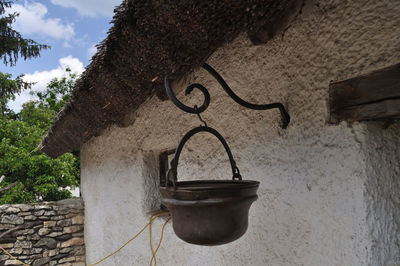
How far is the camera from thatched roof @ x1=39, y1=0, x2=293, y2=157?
100 cm

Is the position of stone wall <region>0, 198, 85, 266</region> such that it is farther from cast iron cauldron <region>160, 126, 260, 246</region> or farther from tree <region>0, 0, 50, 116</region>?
tree <region>0, 0, 50, 116</region>

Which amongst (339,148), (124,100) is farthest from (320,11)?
(124,100)

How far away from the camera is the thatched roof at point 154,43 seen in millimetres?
1000

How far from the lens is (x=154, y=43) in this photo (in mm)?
1301

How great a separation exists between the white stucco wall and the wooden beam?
0.09ft

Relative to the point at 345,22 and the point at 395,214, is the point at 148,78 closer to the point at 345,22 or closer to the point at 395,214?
the point at 345,22

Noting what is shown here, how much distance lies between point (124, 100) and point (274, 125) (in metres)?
1.04

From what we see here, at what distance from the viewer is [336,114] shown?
939mm

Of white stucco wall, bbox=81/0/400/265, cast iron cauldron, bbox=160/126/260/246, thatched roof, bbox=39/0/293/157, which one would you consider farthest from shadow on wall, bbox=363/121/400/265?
thatched roof, bbox=39/0/293/157

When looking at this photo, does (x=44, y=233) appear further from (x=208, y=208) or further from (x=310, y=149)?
Answer: (x=310, y=149)

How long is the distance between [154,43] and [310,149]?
75 cm

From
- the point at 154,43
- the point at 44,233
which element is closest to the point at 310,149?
the point at 154,43

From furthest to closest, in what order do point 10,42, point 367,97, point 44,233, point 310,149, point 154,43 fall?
point 10,42
point 44,233
point 154,43
point 310,149
point 367,97

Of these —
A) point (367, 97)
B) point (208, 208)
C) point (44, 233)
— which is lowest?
point (44, 233)
